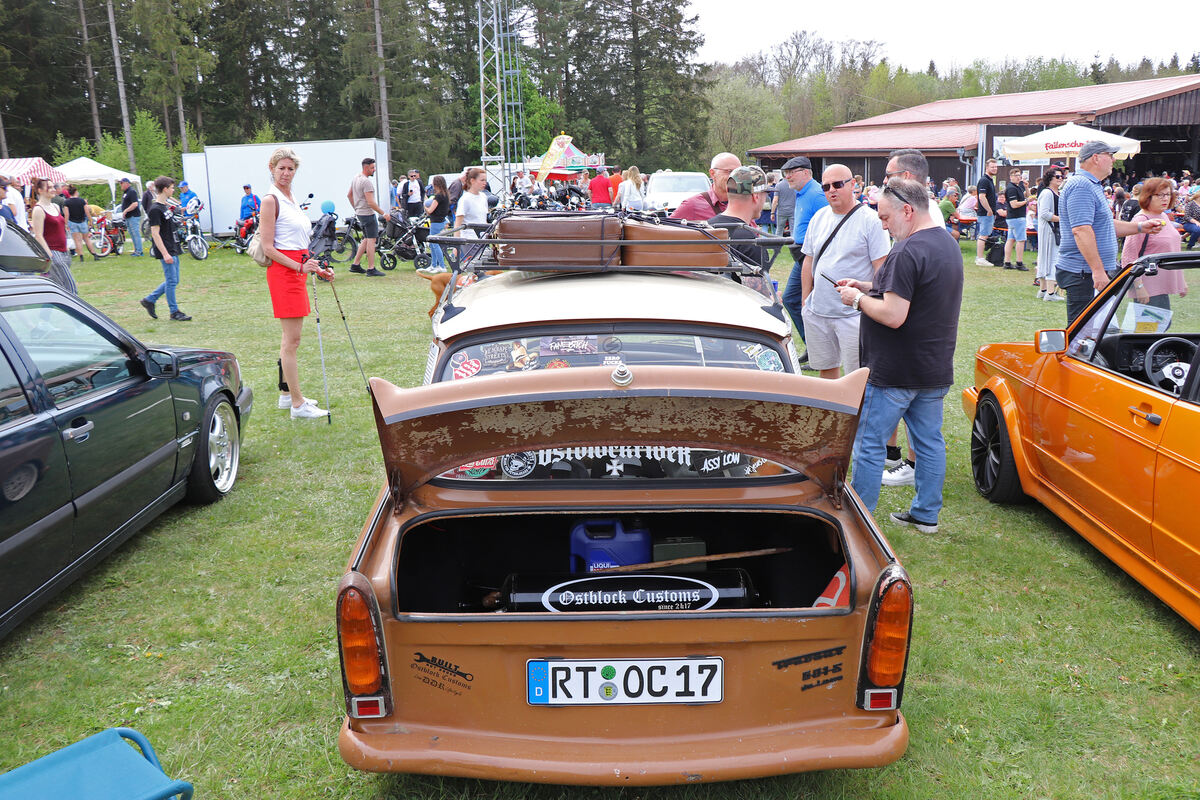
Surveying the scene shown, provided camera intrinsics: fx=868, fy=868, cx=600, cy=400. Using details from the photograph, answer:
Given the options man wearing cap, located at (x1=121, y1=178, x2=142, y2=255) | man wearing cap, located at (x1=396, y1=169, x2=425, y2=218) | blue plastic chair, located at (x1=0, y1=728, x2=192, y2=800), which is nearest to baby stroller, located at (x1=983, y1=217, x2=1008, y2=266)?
man wearing cap, located at (x1=396, y1=169, x2=425, y2=218)

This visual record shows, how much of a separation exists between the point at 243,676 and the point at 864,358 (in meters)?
3.27

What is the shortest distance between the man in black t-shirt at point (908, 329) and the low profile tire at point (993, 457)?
685 millimetres

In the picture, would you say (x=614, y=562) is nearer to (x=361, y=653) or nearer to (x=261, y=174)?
(x=361, y=653)

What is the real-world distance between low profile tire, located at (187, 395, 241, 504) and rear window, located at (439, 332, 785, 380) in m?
2.49

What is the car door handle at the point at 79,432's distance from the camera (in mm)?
3773

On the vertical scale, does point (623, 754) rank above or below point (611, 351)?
below

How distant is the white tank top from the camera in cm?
635

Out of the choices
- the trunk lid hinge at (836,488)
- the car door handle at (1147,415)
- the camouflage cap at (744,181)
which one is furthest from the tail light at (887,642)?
the camouflage cap at (744,181)

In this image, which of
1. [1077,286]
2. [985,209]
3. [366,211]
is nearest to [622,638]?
[1077,286]

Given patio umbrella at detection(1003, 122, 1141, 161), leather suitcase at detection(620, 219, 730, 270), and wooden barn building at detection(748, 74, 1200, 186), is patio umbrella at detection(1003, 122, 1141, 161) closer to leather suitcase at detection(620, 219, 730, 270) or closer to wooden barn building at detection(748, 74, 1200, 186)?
wooden barn building at detection(748, 74, 1200, 186)

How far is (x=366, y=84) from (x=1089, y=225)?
4452cm

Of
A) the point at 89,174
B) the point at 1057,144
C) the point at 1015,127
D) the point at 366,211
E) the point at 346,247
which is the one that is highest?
the point at 1015,127

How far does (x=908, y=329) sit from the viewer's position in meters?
4.30

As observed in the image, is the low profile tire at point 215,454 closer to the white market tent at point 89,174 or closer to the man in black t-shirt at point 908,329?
the man in black t-shirt at point 908,329
